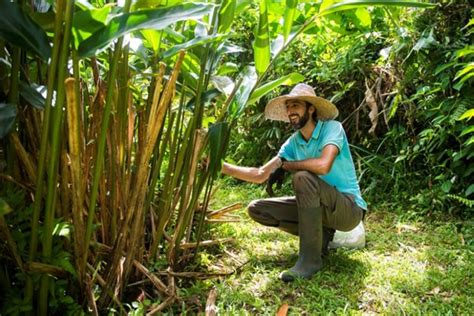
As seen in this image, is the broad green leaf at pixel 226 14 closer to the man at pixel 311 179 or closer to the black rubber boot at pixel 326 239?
the man at pixel 311 179

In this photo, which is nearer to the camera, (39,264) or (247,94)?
(39,264)

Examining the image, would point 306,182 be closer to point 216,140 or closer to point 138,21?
point 216,140

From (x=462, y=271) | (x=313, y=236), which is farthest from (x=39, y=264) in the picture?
(x=462, y=271)

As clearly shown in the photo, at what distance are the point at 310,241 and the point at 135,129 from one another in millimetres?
960

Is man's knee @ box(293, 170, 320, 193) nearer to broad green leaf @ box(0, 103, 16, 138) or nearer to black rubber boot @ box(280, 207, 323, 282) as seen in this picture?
black rubber boot @ box(280, 207, 323, 282)

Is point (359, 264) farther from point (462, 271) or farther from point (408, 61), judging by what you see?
point (408, 61)

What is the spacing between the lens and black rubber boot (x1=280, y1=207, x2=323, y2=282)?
7.11 ft

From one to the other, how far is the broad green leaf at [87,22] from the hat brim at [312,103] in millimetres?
1391

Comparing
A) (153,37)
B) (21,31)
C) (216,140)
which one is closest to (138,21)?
(21,31)

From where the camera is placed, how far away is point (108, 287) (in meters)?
1.44

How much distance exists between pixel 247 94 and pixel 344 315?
0.89m

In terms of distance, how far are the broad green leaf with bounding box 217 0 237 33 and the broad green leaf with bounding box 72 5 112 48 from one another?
54 cm

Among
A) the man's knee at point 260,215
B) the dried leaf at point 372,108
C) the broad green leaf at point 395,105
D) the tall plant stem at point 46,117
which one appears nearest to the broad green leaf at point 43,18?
the tall plant stem at point 46,117

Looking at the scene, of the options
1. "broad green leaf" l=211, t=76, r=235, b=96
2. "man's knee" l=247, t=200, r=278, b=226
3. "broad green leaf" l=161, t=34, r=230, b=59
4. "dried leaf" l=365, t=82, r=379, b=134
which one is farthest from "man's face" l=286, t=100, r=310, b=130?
"dried leaf" l=365, t=82, r=379, b=134
